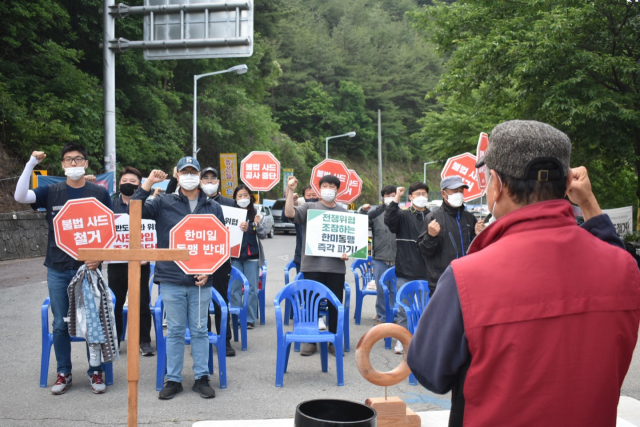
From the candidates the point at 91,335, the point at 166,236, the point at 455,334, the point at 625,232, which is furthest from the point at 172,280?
the point at 625,232

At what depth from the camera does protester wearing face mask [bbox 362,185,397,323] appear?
900 cm

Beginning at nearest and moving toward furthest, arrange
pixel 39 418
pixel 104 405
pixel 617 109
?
1. pixel 39 418
2. pixel 104 405
3. pixel 617 109

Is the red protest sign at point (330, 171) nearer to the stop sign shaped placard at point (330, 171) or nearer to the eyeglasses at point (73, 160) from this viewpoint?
the stop sign shaped placard at point (330, 171)

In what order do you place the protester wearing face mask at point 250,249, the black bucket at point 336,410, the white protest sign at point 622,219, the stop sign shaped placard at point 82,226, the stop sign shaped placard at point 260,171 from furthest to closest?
the white protest sign at point 622,219
the stop sign shaped placard at point 260,171
the protester wearing face mask at point 250,249
the stop sign shaped placard at point 82,226
the black bucket at point 336,410

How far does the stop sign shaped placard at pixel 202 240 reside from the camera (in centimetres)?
558

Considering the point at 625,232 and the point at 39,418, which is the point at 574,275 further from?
the point at 625,232

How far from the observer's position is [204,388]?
547 centimetres

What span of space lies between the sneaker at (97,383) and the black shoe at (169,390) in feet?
1.85

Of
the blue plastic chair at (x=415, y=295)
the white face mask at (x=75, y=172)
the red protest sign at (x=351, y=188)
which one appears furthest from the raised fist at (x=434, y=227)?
the red protest sign at (x=351, y=188)

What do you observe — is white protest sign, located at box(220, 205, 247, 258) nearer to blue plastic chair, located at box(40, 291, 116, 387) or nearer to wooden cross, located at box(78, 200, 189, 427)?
blue plastic chair, located at box(40, 291, 116, 387)

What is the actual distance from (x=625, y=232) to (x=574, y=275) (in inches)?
723

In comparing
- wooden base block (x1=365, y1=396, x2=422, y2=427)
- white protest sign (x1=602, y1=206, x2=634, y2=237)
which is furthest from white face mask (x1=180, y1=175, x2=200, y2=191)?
white protest sign (x1=602, y1=206, x2=634, y2=237)

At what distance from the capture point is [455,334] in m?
1.75

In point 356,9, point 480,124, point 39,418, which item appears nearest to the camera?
point 39,418
